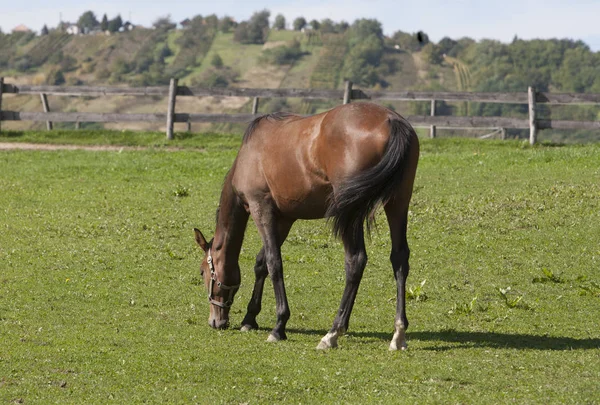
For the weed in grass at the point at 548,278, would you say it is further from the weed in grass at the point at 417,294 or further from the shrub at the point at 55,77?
the shrub at the point at 55,77

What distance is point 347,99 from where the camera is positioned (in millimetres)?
26172

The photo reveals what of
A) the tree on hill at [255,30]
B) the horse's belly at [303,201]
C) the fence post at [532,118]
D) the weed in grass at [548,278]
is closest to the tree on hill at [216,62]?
the tree on hill at [255,30]

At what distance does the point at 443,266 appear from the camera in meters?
12.4

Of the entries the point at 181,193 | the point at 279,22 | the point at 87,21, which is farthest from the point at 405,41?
the point at 181,193

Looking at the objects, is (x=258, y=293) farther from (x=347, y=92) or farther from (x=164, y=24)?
(x=164, y=24)

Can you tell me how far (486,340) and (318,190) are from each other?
2.21 m

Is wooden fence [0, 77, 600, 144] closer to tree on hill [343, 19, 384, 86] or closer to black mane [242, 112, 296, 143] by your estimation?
black mane [242, 112, 296, 143]

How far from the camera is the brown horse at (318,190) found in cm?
824

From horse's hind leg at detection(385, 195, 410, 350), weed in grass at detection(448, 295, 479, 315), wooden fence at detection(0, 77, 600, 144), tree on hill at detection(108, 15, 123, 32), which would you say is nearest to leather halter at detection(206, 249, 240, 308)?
horse's hind leg at detection(385, 195, 410, 350)

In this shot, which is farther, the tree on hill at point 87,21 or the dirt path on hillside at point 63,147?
the tree on hill at point 87,21

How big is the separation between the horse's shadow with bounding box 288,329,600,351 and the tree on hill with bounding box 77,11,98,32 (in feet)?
549

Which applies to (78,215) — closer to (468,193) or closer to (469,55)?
(468,193)

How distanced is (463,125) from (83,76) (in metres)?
117

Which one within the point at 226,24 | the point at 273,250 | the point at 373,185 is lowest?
the point at 226,24
